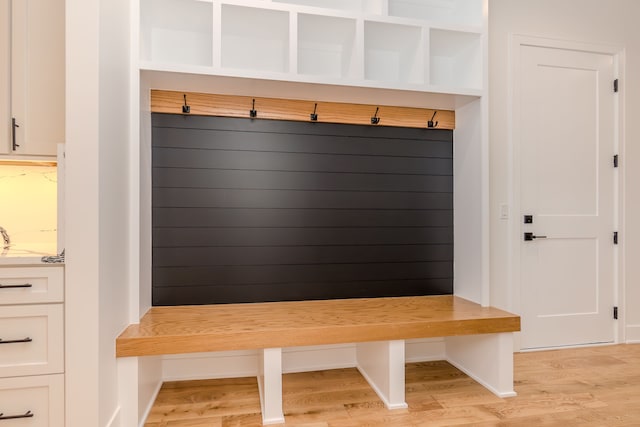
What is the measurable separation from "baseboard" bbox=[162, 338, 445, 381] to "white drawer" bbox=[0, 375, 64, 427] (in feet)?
2.83

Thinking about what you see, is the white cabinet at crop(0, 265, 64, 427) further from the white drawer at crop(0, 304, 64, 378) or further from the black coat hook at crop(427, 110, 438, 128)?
the black coat hook at crop(427, 110, 438, 128)

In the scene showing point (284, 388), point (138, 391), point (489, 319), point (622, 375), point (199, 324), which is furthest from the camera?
point (622, 375)

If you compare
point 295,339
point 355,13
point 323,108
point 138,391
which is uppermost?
point 355,13

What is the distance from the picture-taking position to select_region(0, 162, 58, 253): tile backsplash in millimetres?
1987

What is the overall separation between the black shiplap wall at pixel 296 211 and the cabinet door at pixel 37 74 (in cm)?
66

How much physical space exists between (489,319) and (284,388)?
1365 millimetres

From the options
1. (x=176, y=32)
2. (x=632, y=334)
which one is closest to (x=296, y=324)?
(x=176, y=32)

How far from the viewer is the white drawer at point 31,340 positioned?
58.8 inches

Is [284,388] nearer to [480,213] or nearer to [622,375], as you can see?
[480,213]

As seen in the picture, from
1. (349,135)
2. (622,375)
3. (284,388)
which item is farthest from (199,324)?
(622,375)

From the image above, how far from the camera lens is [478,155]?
244cm

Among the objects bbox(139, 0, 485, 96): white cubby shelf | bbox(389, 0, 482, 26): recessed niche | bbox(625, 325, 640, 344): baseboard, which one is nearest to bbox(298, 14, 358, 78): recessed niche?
bbox(139, 0, 485, 96): white cubby shelf

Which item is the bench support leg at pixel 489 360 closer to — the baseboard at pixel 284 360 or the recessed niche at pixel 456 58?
the baseboard at pixel 284 360

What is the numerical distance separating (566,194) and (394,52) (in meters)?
1.85
